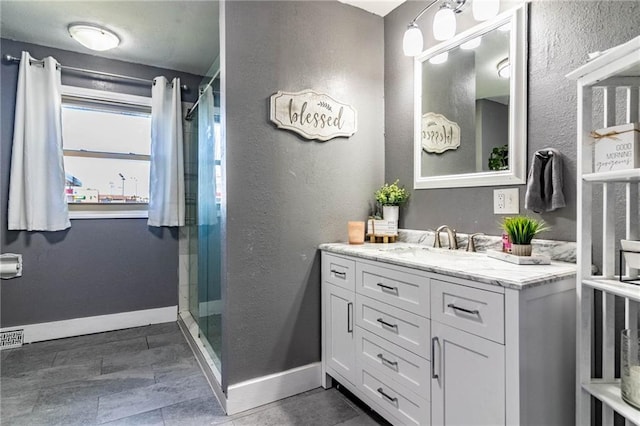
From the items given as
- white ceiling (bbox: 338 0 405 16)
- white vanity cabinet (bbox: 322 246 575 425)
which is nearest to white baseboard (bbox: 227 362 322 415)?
white vanity cabinet (bbox: 322 246 575 425)

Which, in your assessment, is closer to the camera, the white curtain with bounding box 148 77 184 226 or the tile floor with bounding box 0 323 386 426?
the tile floor with bounding box 0 323 386 426

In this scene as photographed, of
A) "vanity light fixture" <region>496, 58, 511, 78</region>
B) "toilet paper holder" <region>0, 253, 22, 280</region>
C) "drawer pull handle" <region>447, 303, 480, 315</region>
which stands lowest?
"toilet paper holder" <region>0, 253, 22, 280</region>

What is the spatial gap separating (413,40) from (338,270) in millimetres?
1367

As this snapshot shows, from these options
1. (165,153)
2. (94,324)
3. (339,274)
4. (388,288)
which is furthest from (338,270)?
(94,324)

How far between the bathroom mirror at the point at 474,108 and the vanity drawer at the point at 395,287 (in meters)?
0.70

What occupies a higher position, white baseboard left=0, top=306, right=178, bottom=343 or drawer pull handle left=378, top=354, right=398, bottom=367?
drawer pull handle left=378, top=354, right=398, bottom=367

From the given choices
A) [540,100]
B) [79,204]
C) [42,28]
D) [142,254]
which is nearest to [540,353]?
[540,100]

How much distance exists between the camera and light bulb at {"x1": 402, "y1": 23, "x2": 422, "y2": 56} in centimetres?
188

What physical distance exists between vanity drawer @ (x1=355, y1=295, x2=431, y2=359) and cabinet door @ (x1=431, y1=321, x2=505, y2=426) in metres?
0.05

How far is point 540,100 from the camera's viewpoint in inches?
58.0

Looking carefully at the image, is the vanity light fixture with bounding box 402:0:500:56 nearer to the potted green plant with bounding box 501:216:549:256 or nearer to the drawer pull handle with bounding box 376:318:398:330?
the potted green plant with bounding box 501:216:549:256

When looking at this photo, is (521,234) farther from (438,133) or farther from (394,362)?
(438,133)

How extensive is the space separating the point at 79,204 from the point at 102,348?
1.22 metres

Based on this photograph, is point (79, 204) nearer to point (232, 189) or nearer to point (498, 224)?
point (232, 189)
